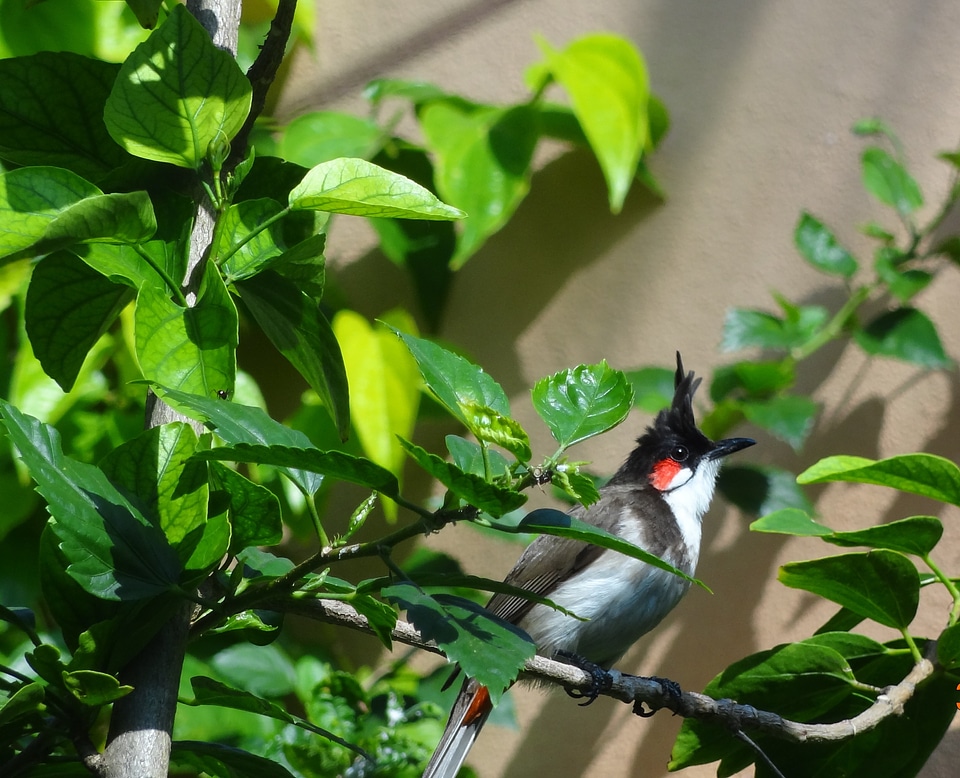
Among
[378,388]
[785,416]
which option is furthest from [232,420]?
[785,416]

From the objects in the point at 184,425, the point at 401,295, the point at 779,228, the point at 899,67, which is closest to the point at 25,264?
the point at 401,295

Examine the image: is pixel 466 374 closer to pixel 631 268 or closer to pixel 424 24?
pixel 631 268

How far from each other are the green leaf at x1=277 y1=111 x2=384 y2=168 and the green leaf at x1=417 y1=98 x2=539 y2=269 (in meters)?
0.12

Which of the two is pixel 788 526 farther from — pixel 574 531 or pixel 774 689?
pixel 574 531

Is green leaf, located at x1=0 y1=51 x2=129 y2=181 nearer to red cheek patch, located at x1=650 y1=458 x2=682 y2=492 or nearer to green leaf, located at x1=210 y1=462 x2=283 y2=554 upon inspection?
green leaf, located at x1=210 y1=462 x2=283 y2=554

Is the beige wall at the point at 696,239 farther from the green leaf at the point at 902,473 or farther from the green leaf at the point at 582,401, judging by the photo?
the green leaf at the point at 582,401

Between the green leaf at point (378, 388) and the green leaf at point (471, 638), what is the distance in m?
1.01

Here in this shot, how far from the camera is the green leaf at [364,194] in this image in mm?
608

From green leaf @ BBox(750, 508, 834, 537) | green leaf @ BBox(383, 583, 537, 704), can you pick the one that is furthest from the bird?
green leaf @ BBox(383, 583, 537, 704)

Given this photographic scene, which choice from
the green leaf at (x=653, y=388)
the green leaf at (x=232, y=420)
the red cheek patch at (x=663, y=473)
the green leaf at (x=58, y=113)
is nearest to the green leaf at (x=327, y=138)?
the green leaf at (x=653, y=388)

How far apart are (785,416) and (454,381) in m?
1.18

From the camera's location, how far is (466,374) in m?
0.59

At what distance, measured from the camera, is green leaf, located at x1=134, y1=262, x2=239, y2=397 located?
609 mm

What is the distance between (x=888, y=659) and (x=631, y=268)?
106 centimetres
